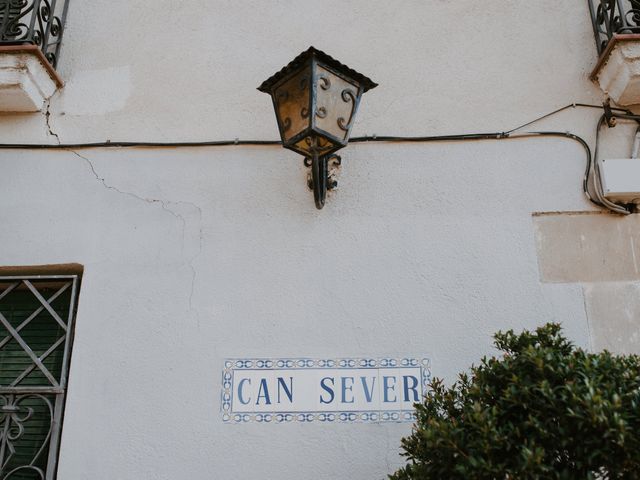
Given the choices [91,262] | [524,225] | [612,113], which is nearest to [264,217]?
[91,262]

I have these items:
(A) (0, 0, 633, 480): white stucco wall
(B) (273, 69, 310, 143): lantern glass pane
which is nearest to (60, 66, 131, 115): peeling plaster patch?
(A) (0, 0, 633, 480): white stucco wall

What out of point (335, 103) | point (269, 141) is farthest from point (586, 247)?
point (269, 141)

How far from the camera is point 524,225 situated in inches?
136

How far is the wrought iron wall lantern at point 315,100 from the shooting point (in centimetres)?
301

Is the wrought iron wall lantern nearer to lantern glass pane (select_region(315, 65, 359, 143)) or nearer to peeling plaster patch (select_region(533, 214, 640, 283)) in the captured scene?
lantern glass pane (select_region(315, 65, 359, 143))

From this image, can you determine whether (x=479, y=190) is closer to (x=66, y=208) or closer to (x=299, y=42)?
(x=299, y=42)

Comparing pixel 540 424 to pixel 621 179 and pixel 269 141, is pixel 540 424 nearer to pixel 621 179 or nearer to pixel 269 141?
pixel 621 179

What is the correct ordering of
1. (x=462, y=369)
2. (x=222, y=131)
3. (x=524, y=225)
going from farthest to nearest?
(x=222, y=131) < (x=524, y=225) < (x=462, y=369)

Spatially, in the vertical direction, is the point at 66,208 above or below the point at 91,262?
above

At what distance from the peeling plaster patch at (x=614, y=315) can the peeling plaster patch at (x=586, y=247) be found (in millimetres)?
55

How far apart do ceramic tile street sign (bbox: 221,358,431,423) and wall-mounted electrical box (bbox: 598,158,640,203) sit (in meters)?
1.35

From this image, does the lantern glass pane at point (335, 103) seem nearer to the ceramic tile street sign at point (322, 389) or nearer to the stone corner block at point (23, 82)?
the ceramic tile street sign at point (322, 389)

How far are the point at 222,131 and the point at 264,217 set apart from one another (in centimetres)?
60

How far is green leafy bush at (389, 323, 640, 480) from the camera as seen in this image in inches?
84.4
